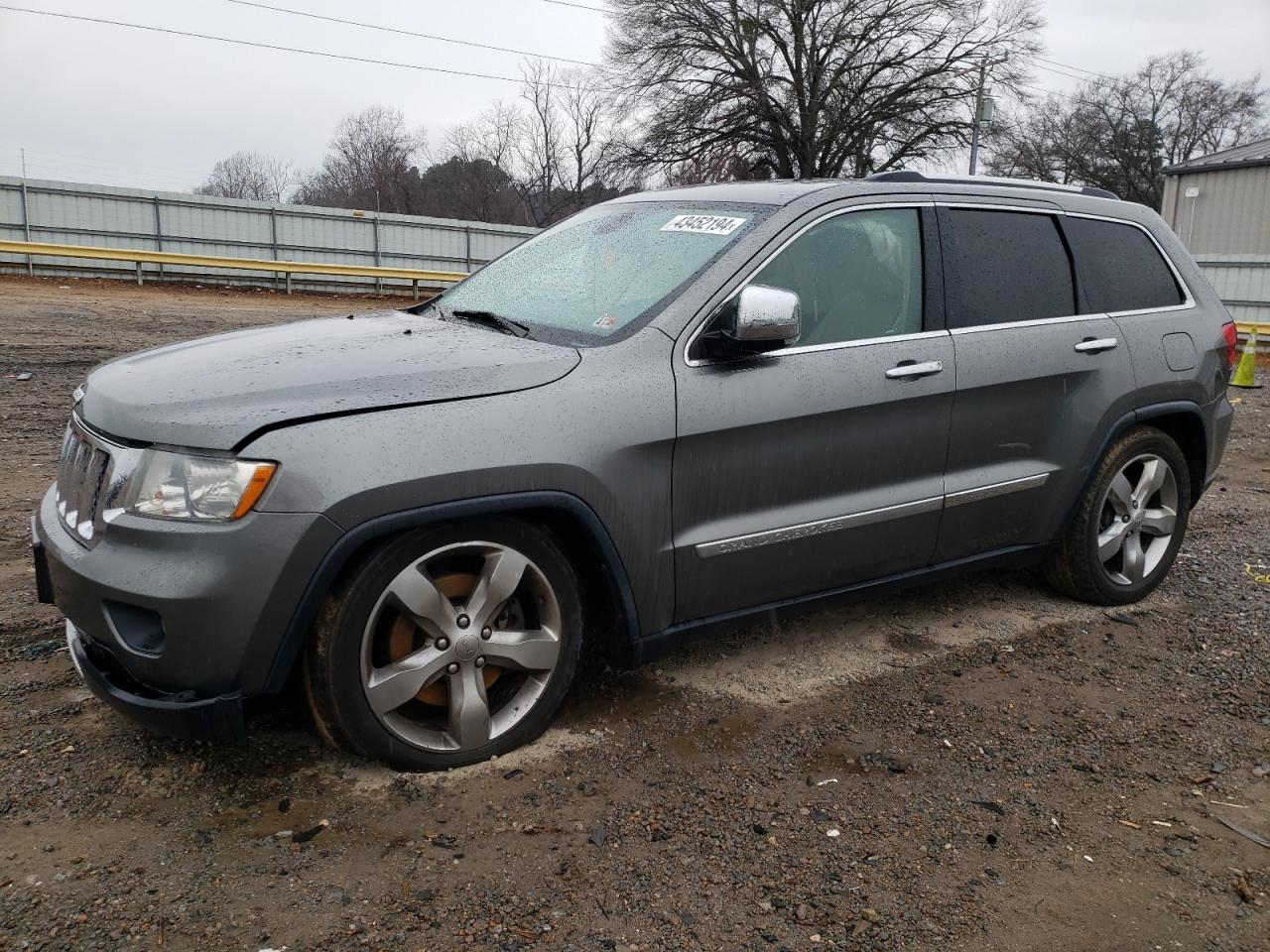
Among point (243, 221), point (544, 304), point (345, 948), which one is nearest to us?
point (345, 948)

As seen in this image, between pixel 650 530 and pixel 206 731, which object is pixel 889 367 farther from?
pixel 206 731

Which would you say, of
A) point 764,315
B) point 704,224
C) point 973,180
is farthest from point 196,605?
point 973,180

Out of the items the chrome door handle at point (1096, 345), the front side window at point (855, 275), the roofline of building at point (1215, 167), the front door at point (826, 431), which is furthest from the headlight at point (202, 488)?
the roofline of building at point (1215, 167)

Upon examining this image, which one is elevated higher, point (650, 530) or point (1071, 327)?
point (1071, 327)

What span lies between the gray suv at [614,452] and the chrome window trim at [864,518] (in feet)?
0.04

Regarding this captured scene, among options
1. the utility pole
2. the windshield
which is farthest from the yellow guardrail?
the windshield

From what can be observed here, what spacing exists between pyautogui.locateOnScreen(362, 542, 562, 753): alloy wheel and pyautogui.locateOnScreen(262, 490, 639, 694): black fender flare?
0.39 feet

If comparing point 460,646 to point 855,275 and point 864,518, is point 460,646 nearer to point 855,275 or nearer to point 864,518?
point 864,518

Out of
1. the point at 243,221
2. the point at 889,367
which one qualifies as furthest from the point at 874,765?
the point at 243,221

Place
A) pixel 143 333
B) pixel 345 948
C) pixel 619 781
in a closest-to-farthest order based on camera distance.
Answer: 1. pixel 345 948
2. pixel 619 781
3. pixel 143 333

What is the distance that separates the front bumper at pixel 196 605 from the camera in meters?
2.66

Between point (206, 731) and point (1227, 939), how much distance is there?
2.53 metres

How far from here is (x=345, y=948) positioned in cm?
239

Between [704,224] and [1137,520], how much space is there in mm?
2418
